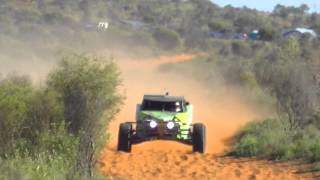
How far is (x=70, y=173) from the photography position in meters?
12.0

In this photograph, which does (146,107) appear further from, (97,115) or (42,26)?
(42,26)

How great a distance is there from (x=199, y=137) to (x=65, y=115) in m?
5.14

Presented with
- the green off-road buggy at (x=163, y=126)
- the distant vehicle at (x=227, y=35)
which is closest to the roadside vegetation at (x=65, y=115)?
the green off-road buggy at (x=163, y=126)

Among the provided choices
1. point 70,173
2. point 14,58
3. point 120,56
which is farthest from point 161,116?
point 120,56

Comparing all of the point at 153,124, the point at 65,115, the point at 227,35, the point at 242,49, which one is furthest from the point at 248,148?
the point at 227,35

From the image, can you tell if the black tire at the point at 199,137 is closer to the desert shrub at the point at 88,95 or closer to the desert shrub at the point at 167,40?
the desert shrub at the point at 88,95

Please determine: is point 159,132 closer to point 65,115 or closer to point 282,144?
point 282,144

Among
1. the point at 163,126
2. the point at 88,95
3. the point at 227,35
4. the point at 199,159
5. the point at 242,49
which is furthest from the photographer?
the point at 227,35

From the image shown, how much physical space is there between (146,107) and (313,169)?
14.8 feet

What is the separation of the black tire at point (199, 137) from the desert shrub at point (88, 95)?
4297 millimetres

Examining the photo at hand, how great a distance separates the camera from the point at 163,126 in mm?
17359

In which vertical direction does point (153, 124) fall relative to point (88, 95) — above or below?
below

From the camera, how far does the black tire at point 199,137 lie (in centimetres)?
1772

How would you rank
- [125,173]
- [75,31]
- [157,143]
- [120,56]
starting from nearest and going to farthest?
[125,173] → [157,143] → [120,56] → [75,31]
